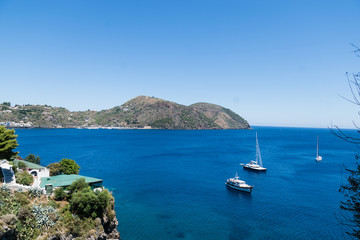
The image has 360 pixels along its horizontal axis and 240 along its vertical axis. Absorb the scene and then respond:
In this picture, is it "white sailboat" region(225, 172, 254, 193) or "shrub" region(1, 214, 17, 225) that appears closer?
"shrub" region(1, 214, 17, 225)

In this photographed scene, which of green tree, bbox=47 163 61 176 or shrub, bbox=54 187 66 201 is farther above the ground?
shrub, bbox=54 187 66 201

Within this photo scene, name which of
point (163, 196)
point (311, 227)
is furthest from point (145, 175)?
point (311, 227)

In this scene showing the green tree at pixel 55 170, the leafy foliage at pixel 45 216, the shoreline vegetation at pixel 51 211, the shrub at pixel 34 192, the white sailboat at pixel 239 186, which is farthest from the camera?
the white sailboat at pixel 239 186

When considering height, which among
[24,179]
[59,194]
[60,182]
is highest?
[24,179]

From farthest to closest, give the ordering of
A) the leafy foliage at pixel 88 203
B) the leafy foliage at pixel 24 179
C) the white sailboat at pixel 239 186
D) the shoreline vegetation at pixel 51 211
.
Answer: the white sailboat at pixel 239 186 < the leafy foliage at pixel 24 179 < the leafy foliage at pixel 88 203 < the shoreline vegetation at pixel 51 211

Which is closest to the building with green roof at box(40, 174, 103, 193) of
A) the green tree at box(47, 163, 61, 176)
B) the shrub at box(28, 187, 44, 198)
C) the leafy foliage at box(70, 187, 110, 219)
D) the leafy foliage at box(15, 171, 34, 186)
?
the shrub at box(28, 187, 44, 198)

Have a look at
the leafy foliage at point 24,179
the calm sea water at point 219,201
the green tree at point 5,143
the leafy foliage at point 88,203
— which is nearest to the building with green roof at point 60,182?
the leafy foliage at point 24,179

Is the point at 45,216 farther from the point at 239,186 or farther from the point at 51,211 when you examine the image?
the point at 239,186

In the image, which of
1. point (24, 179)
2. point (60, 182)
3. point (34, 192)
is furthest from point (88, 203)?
point (24, 179)

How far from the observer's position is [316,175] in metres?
64.1

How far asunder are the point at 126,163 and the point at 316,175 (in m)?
63.6

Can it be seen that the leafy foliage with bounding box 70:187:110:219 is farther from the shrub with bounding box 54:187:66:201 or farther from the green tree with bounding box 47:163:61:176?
the green tree with bounding box 47:163:61:176

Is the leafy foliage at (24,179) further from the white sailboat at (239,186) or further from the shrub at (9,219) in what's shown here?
the white sailboat at (239,186)

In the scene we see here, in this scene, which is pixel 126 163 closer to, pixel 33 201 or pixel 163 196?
pixel 163 196
